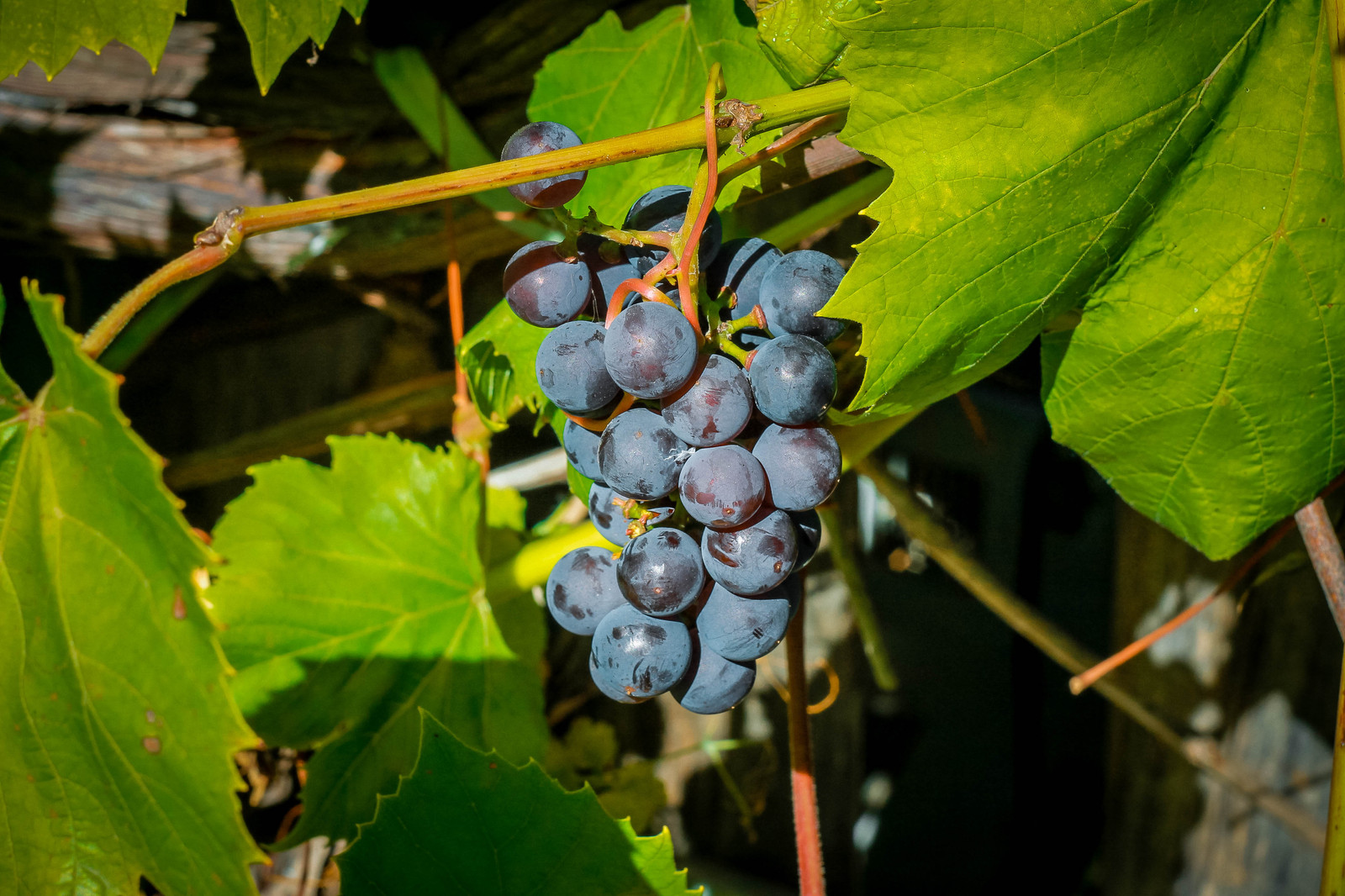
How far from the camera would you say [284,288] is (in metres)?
1.36

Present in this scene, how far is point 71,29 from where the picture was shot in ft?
2.46

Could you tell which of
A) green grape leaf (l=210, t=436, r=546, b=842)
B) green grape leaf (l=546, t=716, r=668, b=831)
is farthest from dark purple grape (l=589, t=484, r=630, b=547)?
green grape leaf (l=546, t=716, r=668, b=831)

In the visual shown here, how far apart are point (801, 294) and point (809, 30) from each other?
0.61 feet

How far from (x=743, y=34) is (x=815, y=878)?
0.77 meters

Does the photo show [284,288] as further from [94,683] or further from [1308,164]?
[1308,164]

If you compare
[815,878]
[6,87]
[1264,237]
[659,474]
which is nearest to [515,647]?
[815,878]

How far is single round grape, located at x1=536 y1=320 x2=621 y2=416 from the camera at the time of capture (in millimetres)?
574

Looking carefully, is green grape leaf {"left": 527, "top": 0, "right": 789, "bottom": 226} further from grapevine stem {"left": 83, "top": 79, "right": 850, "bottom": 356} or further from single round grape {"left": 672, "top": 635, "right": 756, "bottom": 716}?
single round grape {"left": 672, "top": 635, "right": 756, "bottom": 716}

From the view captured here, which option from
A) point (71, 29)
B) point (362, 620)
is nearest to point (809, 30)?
point (71, 29)

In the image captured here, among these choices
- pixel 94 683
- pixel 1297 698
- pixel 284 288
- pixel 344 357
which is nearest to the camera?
pixel 94 683

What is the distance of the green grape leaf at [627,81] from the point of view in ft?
2.67

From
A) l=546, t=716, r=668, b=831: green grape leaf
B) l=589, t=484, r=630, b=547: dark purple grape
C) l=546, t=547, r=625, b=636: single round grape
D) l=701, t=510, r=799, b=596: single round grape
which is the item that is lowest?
l=546, t=716, r=668, b=831: green grape leaf

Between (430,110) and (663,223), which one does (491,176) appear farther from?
(430,110)

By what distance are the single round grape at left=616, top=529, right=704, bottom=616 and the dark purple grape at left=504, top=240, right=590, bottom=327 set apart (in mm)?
176
